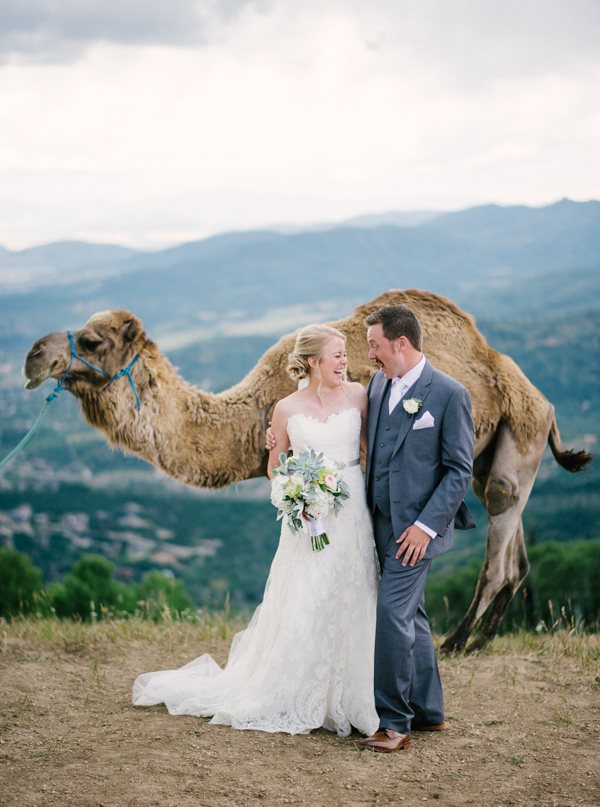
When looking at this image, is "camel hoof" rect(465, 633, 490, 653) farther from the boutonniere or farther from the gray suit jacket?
the boutonniere

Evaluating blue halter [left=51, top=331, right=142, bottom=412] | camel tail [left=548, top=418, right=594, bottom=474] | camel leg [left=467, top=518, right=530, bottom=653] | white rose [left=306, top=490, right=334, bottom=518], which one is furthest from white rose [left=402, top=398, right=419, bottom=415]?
camel tail [left=548, top=418, right=594, bottom=474]

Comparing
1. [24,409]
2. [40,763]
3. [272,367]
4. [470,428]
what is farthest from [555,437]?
[24,409]

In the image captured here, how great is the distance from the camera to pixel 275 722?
402cm

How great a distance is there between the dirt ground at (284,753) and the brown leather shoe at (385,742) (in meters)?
0.04

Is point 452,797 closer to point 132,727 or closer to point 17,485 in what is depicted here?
point 132,727

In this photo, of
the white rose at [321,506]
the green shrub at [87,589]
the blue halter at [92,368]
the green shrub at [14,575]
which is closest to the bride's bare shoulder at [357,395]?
the white rose at [321,506]

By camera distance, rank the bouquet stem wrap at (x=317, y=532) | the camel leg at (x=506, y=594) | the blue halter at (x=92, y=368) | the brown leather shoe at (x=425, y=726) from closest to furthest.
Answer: the bouquet stem wrap at (x=317, y=532)
the brown leather shoe at (x=425, y=726)
the blue halter at (x=92, y=368)
the camel leg at (x=506, y=594)

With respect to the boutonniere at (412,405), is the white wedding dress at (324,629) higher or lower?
lower

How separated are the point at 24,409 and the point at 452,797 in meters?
157

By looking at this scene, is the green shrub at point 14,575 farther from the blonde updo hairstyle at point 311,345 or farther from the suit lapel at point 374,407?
the suit lapel at point 374,407

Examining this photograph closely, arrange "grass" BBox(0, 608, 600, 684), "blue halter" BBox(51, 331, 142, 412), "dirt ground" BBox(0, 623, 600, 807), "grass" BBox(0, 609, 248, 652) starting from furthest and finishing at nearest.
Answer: "grass" BBox(0, 609, 248, 652) < "blue halter" BBox(51, 331, 142, 412) < "grass" BBox(0, 608, 600, 684) < "dirt ground" BBox(0, 623, 600, 807)

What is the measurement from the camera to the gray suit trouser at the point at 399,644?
369 cm

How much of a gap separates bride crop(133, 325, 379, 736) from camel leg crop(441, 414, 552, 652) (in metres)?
2.22

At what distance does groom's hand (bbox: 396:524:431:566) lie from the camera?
3666 mm
